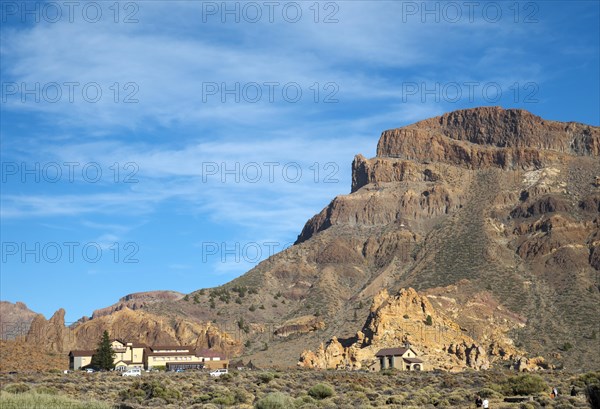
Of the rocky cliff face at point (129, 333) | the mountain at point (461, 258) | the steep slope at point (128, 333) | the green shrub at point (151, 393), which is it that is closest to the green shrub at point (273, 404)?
the green shrub at point (151, 393)

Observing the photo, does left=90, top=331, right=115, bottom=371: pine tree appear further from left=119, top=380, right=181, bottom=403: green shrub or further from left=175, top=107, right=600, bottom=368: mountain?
left=119, top=380, right=181, bottom=403: green shrub

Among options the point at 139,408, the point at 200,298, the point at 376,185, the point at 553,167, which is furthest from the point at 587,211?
the point at 139,408

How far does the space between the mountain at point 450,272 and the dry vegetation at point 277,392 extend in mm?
34292

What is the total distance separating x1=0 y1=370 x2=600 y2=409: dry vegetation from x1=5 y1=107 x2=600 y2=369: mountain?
34.3 metres

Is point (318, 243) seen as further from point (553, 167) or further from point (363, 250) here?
point (553, 167)

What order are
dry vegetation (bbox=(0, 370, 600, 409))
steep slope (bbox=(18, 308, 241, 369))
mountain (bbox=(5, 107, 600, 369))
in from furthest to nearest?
steep slope (bbox=(18, 308, 241, 369)) → mountain (bbox=(5, 107, 600, 369)) → dry vegetation (bbox=(0, 370, 600, 409))

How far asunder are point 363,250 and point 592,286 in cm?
5026

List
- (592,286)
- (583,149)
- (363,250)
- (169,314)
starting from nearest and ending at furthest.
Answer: (592,286) → (169,314) → (363,250) → (583,149)

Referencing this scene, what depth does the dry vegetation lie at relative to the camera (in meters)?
48.1

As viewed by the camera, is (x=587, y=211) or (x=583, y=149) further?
(x=583, y=149)

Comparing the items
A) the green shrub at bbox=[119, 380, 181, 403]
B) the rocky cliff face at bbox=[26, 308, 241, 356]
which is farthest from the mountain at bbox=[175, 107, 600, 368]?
the green shrub at bbox=[119, 380, 181, 403]

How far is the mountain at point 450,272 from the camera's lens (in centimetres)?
11888

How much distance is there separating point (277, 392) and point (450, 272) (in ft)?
313

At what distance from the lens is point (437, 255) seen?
156 metres
